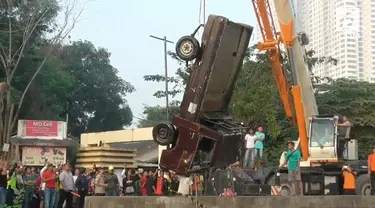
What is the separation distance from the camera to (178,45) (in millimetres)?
12820

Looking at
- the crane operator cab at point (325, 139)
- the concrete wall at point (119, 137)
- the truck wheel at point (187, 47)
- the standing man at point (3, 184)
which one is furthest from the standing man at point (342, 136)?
the concrete wall at point (119, 137)

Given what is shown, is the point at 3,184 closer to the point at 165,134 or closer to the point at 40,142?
the point at 165,134

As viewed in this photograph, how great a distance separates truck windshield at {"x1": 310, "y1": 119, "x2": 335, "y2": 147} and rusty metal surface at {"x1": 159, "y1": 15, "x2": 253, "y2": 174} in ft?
20.4

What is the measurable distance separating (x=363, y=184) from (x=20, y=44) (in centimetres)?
2413

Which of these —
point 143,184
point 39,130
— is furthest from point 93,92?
point 143,184

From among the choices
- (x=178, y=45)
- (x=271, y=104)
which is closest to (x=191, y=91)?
(x=178, y=45)

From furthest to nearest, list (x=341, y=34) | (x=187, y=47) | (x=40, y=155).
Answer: (x=341, y=34) < (x=40, y=155) < (x=187, y=47)

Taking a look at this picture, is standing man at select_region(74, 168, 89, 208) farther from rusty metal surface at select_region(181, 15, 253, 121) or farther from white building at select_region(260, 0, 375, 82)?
white building at select_region(260, 0, 375, 82)

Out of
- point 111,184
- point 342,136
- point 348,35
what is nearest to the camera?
point 342,136

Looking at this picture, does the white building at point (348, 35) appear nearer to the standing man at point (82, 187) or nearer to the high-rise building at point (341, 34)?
the high-rise building at point (341, 34)

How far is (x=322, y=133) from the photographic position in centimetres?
1900

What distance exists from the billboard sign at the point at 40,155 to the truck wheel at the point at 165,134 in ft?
65.9

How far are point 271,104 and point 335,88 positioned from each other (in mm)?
8649

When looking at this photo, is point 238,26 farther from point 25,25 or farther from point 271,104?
point 25,25
